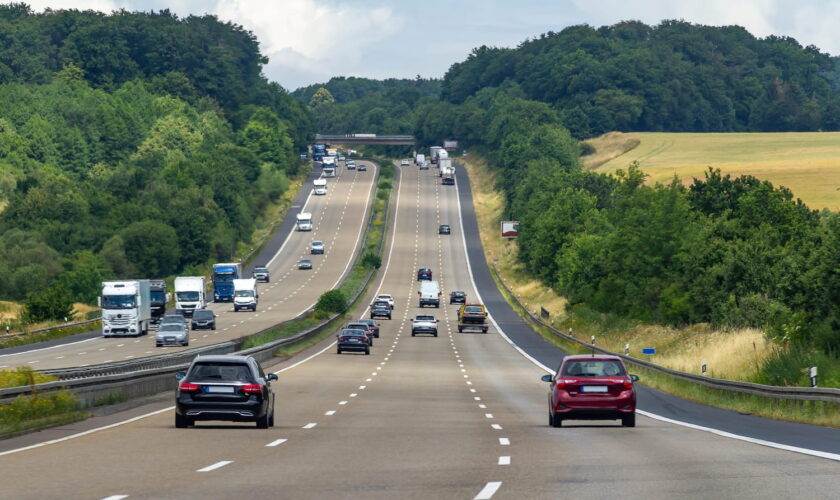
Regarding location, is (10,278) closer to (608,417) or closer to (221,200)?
(221,200)

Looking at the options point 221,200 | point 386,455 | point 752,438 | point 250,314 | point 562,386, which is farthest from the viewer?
point 221,200

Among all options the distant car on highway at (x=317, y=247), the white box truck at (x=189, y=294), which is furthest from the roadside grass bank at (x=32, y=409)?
the distant car on highway at (x=317, y=247)

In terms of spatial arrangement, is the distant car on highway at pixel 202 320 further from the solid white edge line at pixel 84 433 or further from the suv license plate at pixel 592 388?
the suv license plate at pixel 592 388

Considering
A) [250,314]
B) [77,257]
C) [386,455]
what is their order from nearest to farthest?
[386,455] < [250,314] < [77,257]

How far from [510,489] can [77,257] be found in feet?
428

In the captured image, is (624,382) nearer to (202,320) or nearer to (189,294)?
(202,320)

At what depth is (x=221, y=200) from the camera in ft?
546

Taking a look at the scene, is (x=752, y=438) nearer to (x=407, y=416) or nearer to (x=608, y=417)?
(x=608, y=417)

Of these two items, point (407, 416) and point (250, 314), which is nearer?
point (407, 416)

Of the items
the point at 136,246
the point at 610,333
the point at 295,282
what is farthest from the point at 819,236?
the point at 136,246

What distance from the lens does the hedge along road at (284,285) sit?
64450 millimetres

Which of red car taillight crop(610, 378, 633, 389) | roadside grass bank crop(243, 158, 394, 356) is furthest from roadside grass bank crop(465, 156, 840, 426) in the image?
roadside grass bank crop(243, 158, 394, 356)

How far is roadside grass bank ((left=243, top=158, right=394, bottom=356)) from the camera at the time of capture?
6938cm

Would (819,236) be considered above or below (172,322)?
above
